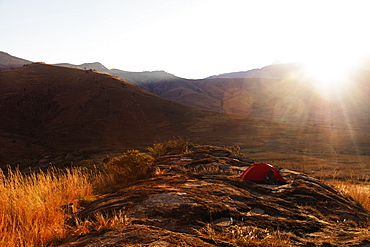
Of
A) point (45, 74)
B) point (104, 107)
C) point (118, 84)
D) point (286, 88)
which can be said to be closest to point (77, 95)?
Result: point (104, 107)

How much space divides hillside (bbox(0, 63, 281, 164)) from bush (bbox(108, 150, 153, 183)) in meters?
25.0

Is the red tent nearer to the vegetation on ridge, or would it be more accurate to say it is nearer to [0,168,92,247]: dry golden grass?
the vegetation on ridge

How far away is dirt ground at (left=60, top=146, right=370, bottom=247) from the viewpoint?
3152 mm

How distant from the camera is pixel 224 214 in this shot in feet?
Answer: 13.3

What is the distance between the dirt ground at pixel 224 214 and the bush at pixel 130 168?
1.31 m

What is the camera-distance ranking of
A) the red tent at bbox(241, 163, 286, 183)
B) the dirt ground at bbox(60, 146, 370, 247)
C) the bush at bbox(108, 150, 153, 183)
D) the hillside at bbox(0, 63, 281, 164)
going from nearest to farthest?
the dirt ground at bbox(60, 146, 370, 247) → the red tent at bbox(241, 163, 286, 183) → the bush at bbox(108, 150, 153, 183) → the hillside at bbox(0, 63, 281, 164)

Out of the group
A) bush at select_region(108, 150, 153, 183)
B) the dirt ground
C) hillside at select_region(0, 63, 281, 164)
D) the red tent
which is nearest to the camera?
the dirt ground

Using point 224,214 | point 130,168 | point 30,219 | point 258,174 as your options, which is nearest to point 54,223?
point 30,219

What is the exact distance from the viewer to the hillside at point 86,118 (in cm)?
3612

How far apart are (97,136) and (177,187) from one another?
38.3 m

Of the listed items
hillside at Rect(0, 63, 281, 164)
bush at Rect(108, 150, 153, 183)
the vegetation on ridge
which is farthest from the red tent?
hillside at Rect(0, 63, 281, 164)

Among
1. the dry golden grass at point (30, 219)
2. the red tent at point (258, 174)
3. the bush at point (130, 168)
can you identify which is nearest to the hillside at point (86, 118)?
the bush at point (130, 168)

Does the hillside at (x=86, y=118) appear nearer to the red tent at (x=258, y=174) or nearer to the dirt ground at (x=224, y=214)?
the red tent at (x=258, y=174)

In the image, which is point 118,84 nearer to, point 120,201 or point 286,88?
point 120,201
